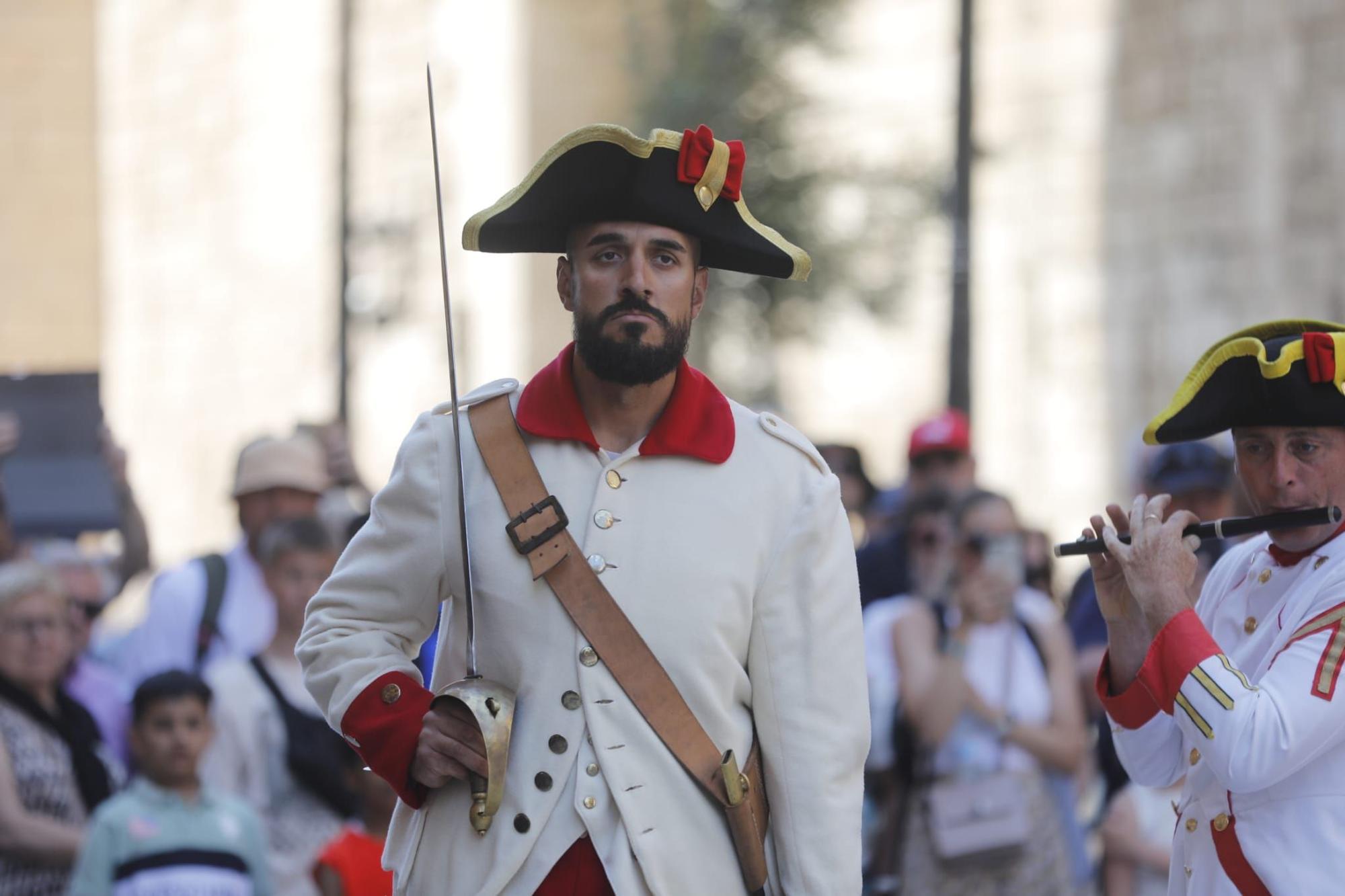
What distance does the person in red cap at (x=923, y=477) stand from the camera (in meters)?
7.81

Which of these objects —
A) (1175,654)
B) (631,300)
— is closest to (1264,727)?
(1175,654)

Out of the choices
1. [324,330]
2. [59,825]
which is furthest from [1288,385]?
[324,330]

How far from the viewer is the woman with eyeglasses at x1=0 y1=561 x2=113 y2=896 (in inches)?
257

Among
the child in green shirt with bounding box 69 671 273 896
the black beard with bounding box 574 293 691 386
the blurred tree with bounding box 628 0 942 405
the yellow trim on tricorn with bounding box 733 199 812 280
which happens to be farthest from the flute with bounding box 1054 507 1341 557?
the blurred tree with bounding box 628 0 942 405

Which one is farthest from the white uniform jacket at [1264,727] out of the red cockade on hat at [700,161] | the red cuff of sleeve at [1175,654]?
the red cockade on hat at [700,161]

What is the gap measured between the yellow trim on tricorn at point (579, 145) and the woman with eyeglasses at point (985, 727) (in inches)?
125

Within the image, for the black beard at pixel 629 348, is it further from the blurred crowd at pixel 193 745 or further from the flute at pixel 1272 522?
the blurred crowd at pixel 193 745

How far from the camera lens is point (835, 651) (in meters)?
3.74

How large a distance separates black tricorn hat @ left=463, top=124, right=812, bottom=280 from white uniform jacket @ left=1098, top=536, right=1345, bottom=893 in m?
1.07

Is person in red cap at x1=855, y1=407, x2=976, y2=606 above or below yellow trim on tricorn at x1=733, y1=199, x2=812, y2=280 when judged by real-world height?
below

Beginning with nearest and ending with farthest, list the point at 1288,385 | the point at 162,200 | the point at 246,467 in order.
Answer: the point at 1288,385, the point at 246,467, the point at 162,200

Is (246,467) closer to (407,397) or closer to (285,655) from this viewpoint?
(285,655)

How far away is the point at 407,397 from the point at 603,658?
60.3 ft

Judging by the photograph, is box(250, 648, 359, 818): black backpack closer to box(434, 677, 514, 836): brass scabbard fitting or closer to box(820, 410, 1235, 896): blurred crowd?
box(820, 410, 1235, 896): blurred crowd
